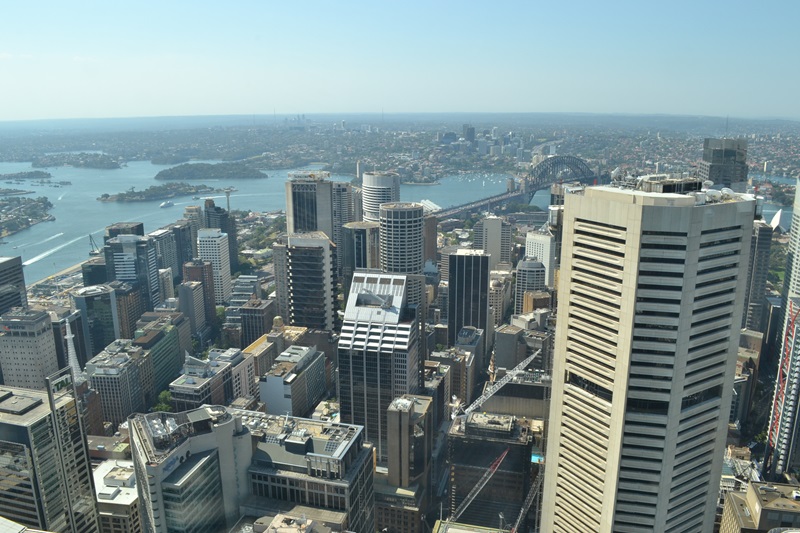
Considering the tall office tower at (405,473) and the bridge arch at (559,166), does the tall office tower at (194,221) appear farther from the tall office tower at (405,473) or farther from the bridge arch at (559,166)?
the bridge arch at (559,166)

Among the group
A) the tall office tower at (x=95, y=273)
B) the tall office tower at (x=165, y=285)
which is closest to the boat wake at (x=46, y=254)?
the tall office tower at (x=95, y=273)

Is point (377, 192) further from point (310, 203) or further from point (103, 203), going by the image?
point (103, 203)

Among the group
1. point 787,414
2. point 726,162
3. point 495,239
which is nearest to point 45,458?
point 787,414

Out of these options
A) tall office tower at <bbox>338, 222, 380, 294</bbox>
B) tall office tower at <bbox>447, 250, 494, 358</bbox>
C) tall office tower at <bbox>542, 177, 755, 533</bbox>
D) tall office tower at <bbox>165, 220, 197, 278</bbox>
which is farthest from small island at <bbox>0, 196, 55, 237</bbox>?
tall office tower at <bbox>542, 177, 755, 533</bbox>

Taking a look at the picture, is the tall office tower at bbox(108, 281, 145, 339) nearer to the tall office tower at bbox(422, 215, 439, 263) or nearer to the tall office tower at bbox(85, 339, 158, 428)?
the tall office tower at bbox(85, 339, 158, 428)

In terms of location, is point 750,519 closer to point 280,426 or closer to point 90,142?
point 280,426
